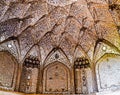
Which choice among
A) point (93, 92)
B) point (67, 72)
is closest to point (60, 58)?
point (67, 72)

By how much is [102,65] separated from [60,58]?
1.97 meters

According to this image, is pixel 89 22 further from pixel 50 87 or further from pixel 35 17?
pixel 50 87

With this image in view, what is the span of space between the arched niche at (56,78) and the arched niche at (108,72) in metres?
1.37

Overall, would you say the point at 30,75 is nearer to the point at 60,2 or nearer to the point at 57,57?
the point at 57,57

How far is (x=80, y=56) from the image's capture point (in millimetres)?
11656

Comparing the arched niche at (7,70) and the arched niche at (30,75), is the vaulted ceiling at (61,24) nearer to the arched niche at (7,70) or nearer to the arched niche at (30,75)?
the arched niche at (30,75)

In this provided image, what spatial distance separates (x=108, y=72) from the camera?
1078 cm

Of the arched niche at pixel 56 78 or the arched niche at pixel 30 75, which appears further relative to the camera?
the arched niche at pixel 56 78

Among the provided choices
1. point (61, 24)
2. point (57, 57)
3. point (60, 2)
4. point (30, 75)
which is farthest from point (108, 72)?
point (60, 2)

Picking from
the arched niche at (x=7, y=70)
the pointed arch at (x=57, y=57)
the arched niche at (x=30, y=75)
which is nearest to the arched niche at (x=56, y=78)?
the pointed arch at (x=57, y=57)

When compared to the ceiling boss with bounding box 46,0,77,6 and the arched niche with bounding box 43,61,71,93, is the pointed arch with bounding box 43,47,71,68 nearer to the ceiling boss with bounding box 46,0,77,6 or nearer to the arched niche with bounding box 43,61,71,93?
the arched niche with bounding box 43,61,71,93

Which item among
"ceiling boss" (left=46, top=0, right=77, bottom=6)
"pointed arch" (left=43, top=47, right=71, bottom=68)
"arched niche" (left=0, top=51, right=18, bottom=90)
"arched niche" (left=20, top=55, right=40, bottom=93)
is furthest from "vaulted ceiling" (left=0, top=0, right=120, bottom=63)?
"arched niche" (left=0, top=51, right=18, bottom=90)

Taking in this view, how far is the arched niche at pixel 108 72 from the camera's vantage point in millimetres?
10426

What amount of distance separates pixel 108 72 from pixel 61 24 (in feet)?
9.58
